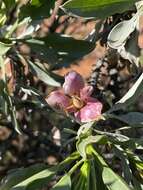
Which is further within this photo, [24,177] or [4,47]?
[4,47]

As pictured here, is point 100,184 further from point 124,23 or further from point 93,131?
point 124,23

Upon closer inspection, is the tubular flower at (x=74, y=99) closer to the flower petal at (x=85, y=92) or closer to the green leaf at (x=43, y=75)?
the flower petal at (x=85, y=92)

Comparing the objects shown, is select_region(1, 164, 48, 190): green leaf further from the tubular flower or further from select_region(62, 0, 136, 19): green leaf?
select_region(62, 0, 136, 19): green leaf

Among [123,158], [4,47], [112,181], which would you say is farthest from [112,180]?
[4,47]

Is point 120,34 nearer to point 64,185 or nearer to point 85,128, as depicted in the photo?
point 85,128

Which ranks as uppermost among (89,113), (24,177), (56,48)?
(56,48)

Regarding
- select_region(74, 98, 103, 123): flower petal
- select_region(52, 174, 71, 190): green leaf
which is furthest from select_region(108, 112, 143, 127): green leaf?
select_region(52, 174, 71, 190): green leaf

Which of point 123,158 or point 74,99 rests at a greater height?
point 74,99

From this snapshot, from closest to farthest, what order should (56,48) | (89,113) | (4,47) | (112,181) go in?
(112,181), (89,113), (4,47), (56,48)

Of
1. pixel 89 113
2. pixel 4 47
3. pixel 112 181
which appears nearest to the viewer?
pixel 112 181
